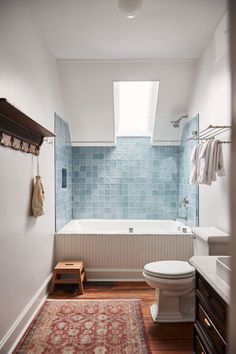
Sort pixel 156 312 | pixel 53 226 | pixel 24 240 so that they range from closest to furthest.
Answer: pixel 24 240 → pixel 156 312 → pixel 53 226

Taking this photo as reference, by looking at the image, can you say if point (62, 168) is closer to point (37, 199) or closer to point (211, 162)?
point (37, 199)

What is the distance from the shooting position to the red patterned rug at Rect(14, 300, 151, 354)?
1942mm

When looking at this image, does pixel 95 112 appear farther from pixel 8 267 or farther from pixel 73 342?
pixel 73 342

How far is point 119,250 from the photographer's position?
324 cm

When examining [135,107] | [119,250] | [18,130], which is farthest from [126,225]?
[18,130]

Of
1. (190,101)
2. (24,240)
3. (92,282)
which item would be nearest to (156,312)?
(92,282)

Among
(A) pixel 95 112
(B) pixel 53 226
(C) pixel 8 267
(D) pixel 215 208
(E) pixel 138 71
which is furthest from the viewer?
(A) pixel 95 112

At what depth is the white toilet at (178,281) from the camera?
211 cm

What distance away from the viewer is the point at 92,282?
321 centimetres

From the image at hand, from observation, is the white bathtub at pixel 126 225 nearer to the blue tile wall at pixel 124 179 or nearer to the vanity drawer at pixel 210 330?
the blue tile wall at pixel 124 179

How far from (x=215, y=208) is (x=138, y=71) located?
1.96 metres

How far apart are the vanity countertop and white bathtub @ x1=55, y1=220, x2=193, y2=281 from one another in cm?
157

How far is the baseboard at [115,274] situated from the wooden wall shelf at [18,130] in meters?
1.67

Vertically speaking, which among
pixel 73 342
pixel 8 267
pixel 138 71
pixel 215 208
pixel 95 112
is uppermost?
pixel 138 71
